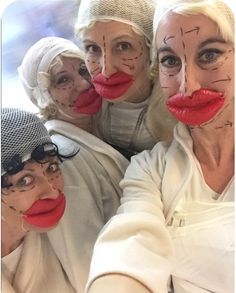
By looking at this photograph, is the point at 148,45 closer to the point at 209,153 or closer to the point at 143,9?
the point at 143,9

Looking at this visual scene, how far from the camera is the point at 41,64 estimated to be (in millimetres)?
844

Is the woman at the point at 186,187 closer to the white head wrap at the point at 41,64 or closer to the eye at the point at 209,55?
the eye at the point at 209,55

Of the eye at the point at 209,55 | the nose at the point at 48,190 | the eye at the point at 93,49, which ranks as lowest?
the nose at the point at 48,190

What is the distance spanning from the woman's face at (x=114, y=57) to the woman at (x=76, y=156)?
73 mm

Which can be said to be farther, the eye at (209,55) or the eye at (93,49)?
the eye at (93,49)

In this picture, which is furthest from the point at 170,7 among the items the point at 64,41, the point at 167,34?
the point at 64,41

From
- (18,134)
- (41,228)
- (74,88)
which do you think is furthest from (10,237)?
(74,88)

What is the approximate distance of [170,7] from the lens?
677 mm

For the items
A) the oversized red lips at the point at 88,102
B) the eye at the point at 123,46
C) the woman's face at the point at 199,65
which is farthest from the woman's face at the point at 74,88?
the woman's face at the point at 199,65

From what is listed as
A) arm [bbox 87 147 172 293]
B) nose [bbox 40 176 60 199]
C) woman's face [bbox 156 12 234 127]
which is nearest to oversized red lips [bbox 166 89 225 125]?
woman's face [bbox 156 12 234 127]

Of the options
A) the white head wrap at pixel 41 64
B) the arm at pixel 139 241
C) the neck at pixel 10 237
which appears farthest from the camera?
the white head wrap at pixel 41 64

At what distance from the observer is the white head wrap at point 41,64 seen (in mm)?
842

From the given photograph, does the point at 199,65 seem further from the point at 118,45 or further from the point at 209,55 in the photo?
the point at 118,45

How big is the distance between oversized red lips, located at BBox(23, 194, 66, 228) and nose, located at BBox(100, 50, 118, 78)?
0.64 ft
